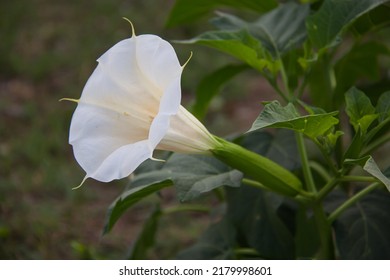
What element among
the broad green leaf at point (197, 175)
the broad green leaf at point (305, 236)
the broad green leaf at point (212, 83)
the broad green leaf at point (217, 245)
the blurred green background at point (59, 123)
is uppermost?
the broad green leaf at point (197, 175)

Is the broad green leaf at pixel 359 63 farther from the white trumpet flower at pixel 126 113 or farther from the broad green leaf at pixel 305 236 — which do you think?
the white trumpet flower at pixel 126 113

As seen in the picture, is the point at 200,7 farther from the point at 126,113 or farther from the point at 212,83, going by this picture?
the point at 126,113

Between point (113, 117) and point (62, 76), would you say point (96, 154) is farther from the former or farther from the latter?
point (62, 76)

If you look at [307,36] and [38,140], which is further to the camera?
[38,140]

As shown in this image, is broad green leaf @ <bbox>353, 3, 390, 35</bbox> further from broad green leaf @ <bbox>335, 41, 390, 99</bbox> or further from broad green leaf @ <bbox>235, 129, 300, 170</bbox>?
broad green leaf @ <bbox>235, 129, 300, 170</bbox>

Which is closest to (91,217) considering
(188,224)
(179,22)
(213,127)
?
(188,224)

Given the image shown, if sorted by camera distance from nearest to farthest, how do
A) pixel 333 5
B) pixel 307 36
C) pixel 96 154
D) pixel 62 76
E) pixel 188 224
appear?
pixel 96 154
pixel 333 5
pixel 307 36
pixel 188 224
pixel 62 76

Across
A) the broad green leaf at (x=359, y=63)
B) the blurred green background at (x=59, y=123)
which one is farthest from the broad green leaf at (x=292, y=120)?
the blurred green background at (x=59, y=123)
